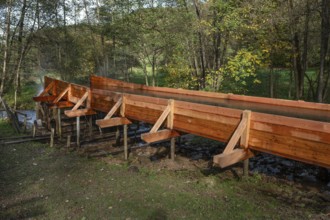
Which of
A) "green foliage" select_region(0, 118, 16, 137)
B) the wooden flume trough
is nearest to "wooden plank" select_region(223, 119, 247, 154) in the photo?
the wooden flume trough

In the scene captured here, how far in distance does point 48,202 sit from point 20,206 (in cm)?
61

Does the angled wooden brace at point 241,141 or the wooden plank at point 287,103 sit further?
the wooden plank at point 287,103

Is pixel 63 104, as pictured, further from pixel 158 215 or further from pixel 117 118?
pixel 158 215

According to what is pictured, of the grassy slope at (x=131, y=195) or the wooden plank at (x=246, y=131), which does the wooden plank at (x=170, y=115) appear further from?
the wooden plank at (x=246, y=131)

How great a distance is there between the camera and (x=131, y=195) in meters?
6.65

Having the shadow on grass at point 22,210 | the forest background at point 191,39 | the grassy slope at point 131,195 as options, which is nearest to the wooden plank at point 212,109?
the grassy slope at point 131,195

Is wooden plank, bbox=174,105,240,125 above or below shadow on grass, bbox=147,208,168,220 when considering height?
above

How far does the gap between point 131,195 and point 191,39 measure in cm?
1156

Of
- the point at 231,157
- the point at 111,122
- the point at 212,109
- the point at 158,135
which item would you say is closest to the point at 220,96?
the point at 212,109

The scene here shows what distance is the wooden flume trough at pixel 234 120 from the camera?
5.24 metres

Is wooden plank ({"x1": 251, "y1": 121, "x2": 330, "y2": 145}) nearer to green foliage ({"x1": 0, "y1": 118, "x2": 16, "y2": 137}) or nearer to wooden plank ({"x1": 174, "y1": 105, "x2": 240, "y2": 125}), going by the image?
wooden plank ({"x1": 174, "y1": 105, "x2": 240, "y2": 125})

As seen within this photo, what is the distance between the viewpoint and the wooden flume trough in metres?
5.24

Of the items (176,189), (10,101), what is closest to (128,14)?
(10,101)

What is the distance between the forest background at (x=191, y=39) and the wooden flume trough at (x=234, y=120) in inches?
188
